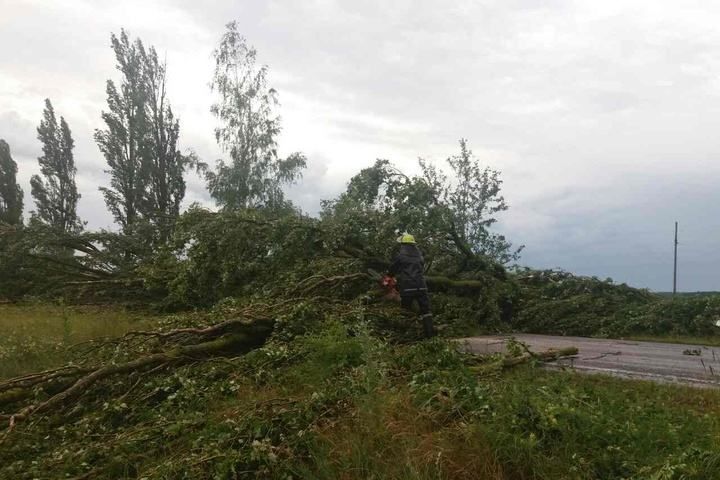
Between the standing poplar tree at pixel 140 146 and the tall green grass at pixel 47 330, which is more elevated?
the standing poplar tree at pixel 140 146

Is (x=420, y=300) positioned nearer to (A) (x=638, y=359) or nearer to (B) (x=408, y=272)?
(B) (x=408, y=272)

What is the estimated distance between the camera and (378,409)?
361 cm

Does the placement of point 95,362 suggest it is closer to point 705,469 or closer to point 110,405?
point 110,405

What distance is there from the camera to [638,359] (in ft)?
22.8

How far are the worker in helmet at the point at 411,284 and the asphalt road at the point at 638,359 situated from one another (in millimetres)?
631

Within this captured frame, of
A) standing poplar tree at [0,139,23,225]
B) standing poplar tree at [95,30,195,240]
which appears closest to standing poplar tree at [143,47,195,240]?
standing poplar tree at [95,30,195,240]

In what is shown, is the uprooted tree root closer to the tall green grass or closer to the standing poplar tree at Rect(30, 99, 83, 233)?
the tall green grass

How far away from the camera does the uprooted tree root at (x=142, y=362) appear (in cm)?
452

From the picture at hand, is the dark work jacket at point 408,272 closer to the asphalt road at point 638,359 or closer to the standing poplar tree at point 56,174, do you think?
the asphalt road at point 638,359

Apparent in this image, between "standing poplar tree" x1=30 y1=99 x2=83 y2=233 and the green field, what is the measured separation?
81.7ft

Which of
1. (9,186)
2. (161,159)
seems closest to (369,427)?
(161,159)

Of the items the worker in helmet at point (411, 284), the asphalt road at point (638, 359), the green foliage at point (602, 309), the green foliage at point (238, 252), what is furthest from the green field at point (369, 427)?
the green foliage at point (602, 309)

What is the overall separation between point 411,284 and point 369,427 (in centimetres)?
415

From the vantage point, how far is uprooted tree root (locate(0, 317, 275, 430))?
4.52 metres
